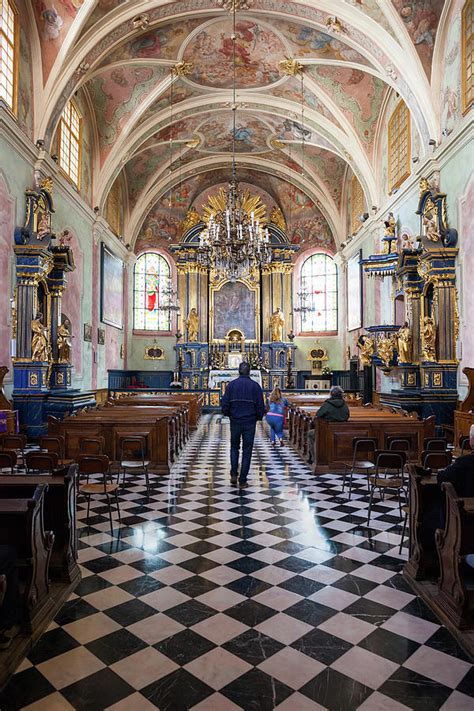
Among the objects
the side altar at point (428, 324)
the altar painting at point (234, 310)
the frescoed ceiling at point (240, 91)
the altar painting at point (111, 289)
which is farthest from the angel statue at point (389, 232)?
the altar painting at point (111, 289)

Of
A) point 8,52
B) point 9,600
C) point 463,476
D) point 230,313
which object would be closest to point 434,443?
point 463,476

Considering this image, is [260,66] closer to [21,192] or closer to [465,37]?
[465,37]

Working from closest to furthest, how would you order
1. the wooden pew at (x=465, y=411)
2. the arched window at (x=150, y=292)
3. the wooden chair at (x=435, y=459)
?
the wooden chair at (x=435, y=459) < the wooden pew at (x=465, y=411) < the arched window at (x=150, y=292)

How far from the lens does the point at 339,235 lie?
23.8 m

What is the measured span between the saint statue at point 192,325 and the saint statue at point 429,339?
13987mm

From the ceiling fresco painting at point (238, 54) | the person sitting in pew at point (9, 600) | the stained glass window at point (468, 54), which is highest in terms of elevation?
the ceiling fresco painting at point (238, 54)

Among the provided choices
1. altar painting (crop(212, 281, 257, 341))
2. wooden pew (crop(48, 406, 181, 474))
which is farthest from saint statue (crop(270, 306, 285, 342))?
wooden pew (crop(48, 406, 181, 474))

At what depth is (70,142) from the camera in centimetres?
1603

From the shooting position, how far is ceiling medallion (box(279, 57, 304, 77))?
15922mm

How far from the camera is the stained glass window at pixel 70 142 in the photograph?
15.3 metres

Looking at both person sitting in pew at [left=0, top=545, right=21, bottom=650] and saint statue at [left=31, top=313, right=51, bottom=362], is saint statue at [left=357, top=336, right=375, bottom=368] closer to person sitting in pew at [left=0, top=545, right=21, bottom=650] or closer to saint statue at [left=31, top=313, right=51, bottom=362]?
saint statue at [left=31, top=313, right=51, bottom=362]

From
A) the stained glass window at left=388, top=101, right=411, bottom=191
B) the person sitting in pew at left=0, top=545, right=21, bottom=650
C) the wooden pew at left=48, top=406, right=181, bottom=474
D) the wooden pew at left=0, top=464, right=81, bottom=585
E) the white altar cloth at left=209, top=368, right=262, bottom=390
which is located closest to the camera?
the person sitting in pew at left=0, top=545, right=21, bottom=650

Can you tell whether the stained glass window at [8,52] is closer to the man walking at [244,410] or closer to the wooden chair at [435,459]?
the man walking at [244,410]

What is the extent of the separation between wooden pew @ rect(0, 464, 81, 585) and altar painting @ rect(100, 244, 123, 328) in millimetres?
15766
